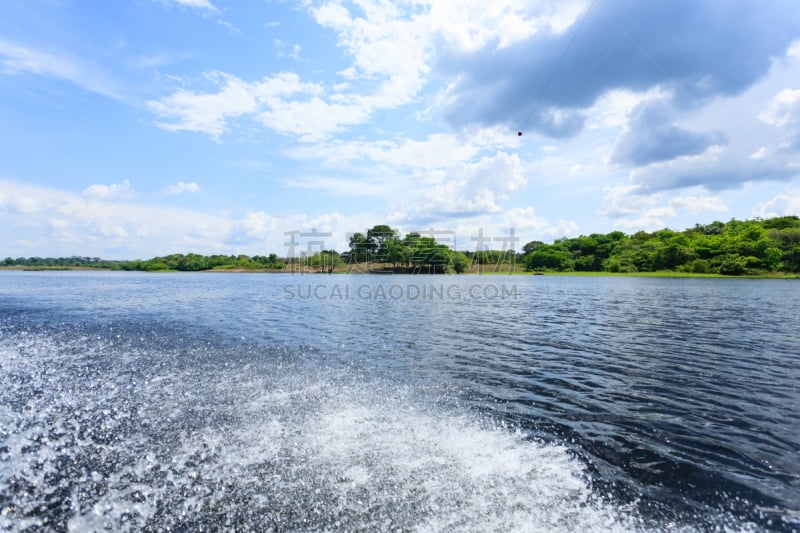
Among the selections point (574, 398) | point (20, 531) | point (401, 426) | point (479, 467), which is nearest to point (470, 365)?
point (574, 398)

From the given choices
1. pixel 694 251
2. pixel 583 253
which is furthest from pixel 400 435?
pixel 583 253

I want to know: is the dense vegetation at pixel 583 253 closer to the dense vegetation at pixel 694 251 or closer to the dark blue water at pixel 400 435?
the dense vegetation at pixel 694 251

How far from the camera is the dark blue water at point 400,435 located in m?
5.23

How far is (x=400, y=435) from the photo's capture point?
7.69m

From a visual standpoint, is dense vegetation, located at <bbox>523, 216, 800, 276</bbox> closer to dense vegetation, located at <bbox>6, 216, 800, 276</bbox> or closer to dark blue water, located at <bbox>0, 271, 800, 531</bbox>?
dense vegetation, located at <bbox>6, 216, 800, 276</bbox>

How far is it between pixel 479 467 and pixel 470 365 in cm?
723

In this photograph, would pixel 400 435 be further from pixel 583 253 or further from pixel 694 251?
pixel 583 253

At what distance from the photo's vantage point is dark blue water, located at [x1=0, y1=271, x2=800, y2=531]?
5227mm

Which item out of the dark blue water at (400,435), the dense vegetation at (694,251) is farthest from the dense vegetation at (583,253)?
the dark blue water at (400,435)

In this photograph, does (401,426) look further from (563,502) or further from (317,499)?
(563,502)

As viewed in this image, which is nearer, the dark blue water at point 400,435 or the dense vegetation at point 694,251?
the dark blue water at point 400,435

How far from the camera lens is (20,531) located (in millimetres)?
4754

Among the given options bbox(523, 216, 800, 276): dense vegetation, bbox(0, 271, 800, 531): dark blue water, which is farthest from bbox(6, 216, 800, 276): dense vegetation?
bbox(0, 271, 800, 531): dark blue water

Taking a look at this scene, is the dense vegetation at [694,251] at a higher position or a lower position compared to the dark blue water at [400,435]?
higher
